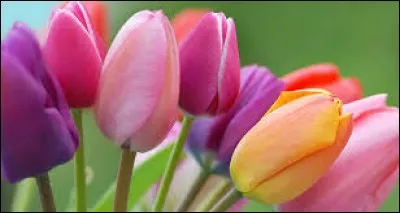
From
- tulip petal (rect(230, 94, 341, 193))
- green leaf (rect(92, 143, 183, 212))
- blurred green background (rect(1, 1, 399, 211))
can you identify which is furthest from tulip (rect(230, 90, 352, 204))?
blurred green background (rect(1, 1, 399, 211))

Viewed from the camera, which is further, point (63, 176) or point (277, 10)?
point (277, 10)

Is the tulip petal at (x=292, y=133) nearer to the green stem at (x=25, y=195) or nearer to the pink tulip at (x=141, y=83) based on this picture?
the pink tulip at (x=141, y=83)

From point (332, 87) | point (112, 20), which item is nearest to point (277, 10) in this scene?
point (112, 20)

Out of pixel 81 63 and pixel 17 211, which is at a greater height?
pixel 81 63

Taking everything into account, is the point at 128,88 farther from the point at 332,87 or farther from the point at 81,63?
the point at 332,87

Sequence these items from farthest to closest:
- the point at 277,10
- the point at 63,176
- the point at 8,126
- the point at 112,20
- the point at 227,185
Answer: the point at 277,10 < the point at 112,20 < the point at 63,176 < the point at 227,185 < the point at 8,126

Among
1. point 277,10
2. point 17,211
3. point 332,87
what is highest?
point 332,87

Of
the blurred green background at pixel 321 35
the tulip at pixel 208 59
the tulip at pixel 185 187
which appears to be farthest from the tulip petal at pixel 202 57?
the blurred green background at pixel 321 35

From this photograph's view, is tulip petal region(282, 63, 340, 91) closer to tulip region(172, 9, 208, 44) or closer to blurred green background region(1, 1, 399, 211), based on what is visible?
tulip region(172, 9, 208, 44)
